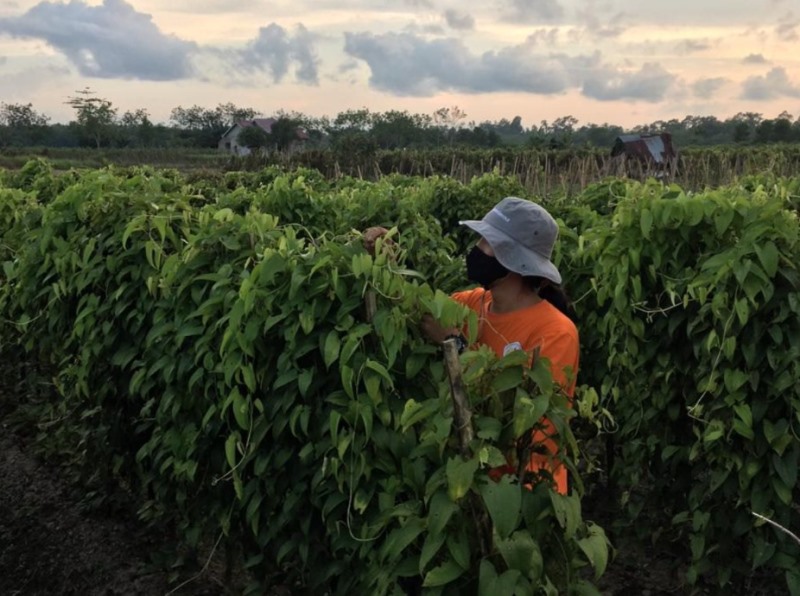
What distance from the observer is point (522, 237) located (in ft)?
8.17

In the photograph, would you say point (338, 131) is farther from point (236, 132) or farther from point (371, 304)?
point (371, 304)

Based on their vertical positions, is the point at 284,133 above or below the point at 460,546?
below

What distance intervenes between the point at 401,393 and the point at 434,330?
0.74 feet

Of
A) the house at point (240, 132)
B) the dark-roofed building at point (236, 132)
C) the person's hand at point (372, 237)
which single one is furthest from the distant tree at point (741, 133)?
the person's hand at point (372, 237)

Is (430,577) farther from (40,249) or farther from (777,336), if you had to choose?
(40,249)

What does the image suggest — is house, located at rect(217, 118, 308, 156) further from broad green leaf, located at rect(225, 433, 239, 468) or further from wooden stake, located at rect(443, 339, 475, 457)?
wooden stake, located at rect(443, 339, 475, 457)

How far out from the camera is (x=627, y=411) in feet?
11.6

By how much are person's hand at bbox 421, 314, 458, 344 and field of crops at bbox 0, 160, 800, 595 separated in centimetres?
5

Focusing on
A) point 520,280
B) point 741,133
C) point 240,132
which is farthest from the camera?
point 240,132

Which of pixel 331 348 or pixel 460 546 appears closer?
pixel 460 546

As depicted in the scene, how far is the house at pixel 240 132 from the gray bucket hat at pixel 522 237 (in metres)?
75.9

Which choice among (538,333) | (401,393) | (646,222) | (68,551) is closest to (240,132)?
(68,551)

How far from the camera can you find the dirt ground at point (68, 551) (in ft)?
12.3

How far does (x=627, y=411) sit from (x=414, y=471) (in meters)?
1.87
